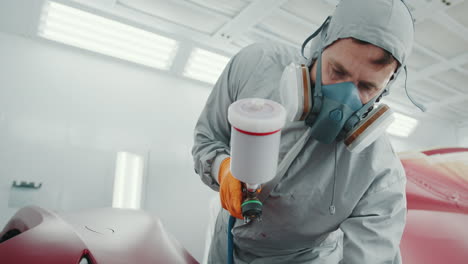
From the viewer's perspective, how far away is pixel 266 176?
73 cm

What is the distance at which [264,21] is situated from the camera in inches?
100

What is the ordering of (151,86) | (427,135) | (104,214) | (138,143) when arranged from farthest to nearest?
(427,135) < (151,86) < (138,143) < (104,214)

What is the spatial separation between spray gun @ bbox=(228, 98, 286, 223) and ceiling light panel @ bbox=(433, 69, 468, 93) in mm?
3530

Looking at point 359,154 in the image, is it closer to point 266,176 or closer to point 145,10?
point 266,176

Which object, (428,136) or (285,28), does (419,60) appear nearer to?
(285,28)

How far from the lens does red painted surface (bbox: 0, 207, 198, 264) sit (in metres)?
0.72

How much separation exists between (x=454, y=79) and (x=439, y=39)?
107 cm

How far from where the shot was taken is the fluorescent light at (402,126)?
462cm

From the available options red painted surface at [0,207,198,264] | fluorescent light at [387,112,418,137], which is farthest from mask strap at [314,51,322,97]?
fluorescent light at [387,112,418,137]

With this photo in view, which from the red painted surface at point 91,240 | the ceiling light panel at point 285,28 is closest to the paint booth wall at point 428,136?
the ceiling light panel at point 285,28

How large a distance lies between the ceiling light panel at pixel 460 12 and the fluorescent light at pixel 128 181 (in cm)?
270

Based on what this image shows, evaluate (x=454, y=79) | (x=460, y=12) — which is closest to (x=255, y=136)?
(x=460, y=12)

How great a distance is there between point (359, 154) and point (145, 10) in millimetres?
1986

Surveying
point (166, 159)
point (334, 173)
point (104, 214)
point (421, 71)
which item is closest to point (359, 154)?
point (334, 173)
